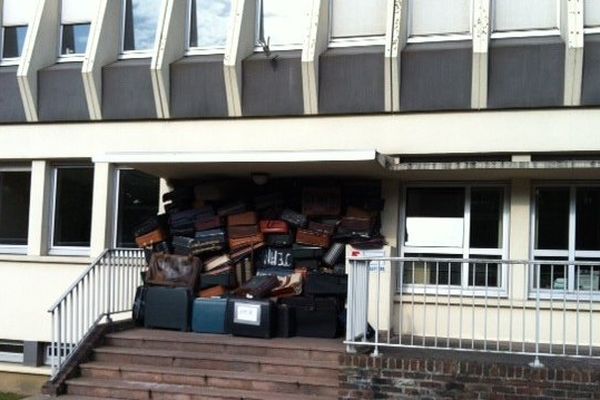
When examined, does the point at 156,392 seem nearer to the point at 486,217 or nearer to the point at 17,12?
the point at 486,217

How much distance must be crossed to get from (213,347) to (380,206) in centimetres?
291

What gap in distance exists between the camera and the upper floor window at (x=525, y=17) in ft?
32.5

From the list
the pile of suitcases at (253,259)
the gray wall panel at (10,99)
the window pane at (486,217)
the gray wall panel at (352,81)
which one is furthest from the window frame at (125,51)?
the window pane at (486,217)

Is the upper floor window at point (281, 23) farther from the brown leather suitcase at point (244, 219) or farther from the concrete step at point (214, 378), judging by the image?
the concrete step at point (214, 378)

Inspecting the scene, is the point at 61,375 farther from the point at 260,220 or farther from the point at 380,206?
the point at 380,206

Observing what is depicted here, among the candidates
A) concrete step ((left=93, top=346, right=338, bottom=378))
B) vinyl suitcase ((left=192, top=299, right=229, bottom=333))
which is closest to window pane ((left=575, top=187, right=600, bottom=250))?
concrete step ((left=93, top=346, right=338, bottom=378))

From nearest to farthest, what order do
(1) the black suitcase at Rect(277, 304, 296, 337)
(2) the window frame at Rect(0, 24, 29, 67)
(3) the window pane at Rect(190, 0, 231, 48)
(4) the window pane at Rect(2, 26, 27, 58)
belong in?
(1) the black suitcase at Rect(277, 304, 296, 337)
(3) the window pane at Rect(190, 0, 231, 48)
(2) the window frame at Rect(0, 24, 29, 67)
(4) the window pane at Rect(2, 26, 27, 58)

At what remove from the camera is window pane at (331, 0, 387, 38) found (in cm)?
1048

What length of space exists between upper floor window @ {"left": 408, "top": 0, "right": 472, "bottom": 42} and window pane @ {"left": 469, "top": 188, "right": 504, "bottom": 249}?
2.11m

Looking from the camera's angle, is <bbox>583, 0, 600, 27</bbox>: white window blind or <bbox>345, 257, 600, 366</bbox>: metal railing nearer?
<bbox>345, 257, 600, 366</bbox>: metal railing

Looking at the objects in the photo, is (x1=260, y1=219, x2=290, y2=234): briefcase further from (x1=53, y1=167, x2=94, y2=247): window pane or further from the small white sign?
(x1=53, y1=167, x2=94, y2=247): window pane

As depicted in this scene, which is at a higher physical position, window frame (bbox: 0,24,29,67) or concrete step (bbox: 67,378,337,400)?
window frame (bbox: 0,24,29,67)

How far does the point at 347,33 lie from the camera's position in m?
10.7

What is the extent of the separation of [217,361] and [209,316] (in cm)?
117
